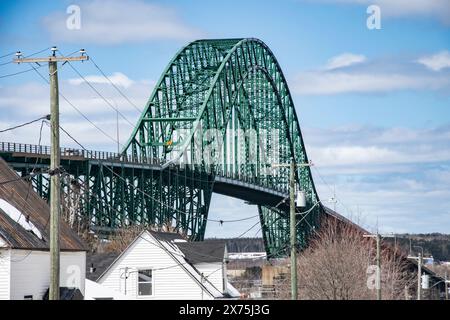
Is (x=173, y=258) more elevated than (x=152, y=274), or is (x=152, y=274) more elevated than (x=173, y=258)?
(x=173, y=258)

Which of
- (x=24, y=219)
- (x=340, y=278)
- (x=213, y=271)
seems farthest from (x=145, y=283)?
(x=340, y=278)

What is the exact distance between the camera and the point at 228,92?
145750 mm

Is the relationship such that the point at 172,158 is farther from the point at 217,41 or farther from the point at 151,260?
the point at 151,260

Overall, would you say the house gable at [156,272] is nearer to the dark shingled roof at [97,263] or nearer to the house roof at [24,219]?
the dark shingled roof at [97,263]

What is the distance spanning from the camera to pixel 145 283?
167ft

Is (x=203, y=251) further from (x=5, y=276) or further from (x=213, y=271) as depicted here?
(x=5, y=276)

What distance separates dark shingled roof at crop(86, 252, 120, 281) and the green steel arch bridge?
90.7 ft

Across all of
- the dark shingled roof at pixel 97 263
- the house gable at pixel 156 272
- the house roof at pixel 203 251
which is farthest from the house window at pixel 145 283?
the house roof at pixel 203 251

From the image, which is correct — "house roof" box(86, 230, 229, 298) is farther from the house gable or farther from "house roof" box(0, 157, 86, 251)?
"house roof" box(0, 157, 86, 251)

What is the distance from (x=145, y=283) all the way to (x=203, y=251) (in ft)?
20.1

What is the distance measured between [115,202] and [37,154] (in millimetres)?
20845

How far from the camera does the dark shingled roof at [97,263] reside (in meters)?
52.4
